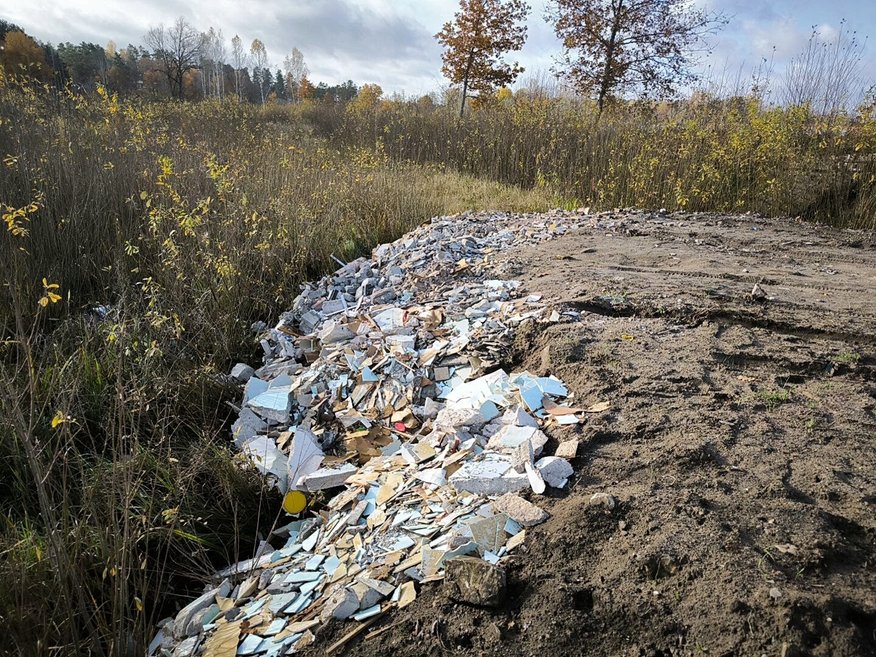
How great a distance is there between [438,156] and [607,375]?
9758mm

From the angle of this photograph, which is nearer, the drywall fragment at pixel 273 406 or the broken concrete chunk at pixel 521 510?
the broken concrete chunk at pixel 521 510

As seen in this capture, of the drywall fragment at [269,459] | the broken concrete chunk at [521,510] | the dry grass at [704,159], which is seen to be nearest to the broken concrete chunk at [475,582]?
the broken concrete chunk at [521,510]

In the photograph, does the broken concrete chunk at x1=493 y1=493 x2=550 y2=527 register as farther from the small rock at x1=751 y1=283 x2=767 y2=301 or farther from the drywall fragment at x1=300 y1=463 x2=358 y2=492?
the small rock at x1=751 y1=283 x2=767 y2=301

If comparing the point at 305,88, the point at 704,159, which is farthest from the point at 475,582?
the point at 305,88

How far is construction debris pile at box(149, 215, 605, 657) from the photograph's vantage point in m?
1.66

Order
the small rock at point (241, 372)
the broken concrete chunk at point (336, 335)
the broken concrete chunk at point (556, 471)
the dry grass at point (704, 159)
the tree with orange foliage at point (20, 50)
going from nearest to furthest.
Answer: the broken concrete chunk at point (556, 471) < the small rock at point (241, 372) < the broken concrete chunk at point (336, 335) < the dry grass at point (704, 159) < the tree with orange foliage at point (20, 50)

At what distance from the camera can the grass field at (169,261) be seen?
5.44 ft

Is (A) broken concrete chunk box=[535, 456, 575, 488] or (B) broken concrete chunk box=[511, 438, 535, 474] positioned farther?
(B) broken concrete chunk box=[511, 438, 535, 474]

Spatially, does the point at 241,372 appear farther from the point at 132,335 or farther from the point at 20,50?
the point at 20,50

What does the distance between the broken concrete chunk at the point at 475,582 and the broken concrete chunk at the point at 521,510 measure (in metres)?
0.23

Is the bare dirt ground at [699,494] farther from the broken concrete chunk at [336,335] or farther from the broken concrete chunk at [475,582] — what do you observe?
the broken concrete chunk at [336,335]

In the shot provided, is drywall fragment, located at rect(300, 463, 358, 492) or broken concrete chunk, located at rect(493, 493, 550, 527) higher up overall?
broken concrete chunk, located at rect(493, 493, 550, 527)

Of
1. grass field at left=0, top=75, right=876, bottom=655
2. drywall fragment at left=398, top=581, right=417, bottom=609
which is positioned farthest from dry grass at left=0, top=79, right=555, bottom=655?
drywall fragment at left=398, top=581, right=417, bottom=609

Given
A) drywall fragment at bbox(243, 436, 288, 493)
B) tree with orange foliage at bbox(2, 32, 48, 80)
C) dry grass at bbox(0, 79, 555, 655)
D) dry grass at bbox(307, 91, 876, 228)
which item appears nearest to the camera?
dry grass at bbox(0, 79, 555, 655)
